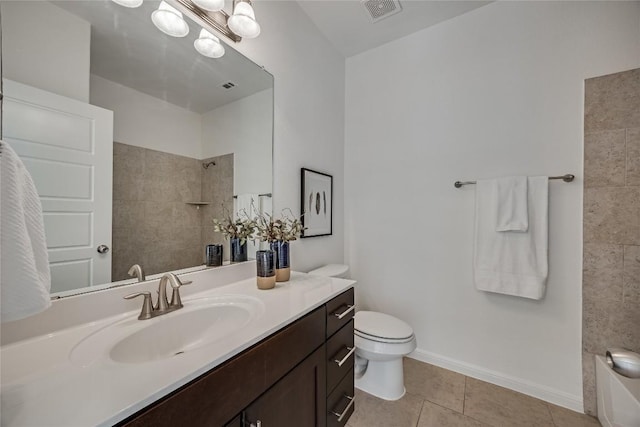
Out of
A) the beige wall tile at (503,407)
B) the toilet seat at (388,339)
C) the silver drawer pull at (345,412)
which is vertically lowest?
the beige wall tile at (503,407)

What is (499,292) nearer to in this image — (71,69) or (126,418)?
(126,418)

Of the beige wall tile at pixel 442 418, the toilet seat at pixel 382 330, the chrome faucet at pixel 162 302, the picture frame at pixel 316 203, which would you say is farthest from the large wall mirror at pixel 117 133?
the beige wall tile at pixel 442 418

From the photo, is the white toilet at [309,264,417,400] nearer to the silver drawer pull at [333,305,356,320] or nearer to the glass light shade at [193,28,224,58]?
the silver drawer pull at [333,305,356,320]

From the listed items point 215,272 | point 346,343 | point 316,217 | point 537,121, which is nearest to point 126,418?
point 215,272

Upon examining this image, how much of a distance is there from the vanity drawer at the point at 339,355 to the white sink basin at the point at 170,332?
16.4 inches

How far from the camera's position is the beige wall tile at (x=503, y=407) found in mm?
1383

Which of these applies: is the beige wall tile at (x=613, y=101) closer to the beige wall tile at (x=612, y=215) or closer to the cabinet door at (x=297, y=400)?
the beige wall tile at (x=612, y=215)

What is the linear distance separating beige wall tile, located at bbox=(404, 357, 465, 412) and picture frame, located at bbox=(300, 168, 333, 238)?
1198 mm

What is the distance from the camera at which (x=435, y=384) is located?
1.69 m

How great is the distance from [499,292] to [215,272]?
Answer: 1.77m

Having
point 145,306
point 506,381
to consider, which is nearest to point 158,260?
point 145,306

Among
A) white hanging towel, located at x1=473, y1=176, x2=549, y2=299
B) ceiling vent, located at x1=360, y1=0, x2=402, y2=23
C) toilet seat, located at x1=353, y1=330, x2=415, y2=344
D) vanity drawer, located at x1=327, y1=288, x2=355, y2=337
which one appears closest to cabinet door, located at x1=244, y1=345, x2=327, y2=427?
vanity drawer, located at x1=327, y1=288, x2=355, y2=337

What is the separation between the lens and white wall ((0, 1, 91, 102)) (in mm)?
690

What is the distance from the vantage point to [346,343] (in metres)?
1.25
